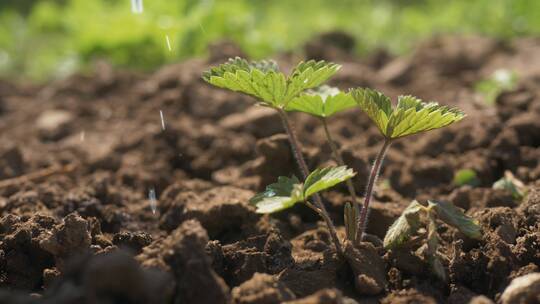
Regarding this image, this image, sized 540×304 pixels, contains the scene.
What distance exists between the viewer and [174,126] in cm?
335

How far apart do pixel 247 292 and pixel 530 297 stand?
691 mm

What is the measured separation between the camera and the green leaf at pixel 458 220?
1.80 m

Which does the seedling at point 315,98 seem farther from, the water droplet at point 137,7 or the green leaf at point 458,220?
the water droplet at point 137,7

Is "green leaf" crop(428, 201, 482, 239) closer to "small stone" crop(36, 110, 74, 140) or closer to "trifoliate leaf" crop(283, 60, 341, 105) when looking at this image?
"trifoliate leaf" crop(283, 60, 341, 105)

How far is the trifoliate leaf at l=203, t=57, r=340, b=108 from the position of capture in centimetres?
191

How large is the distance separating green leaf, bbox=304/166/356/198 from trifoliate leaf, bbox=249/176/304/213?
28 mm

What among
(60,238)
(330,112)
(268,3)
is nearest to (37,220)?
(60,238)

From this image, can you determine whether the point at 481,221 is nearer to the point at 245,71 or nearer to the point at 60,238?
the point at 245,71

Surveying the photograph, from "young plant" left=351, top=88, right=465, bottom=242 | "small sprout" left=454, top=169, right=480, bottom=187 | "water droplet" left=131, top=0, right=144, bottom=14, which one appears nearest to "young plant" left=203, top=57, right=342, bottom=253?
"young plant" left=351, top=88, right=465, bottom=242

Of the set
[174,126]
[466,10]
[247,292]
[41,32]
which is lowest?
[247,292]

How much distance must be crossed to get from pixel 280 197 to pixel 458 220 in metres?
0.49

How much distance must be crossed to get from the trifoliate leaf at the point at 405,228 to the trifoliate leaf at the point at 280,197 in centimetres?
28

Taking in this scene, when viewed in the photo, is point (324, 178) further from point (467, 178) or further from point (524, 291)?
point (467, 178)

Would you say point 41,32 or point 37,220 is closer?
point 37,220
